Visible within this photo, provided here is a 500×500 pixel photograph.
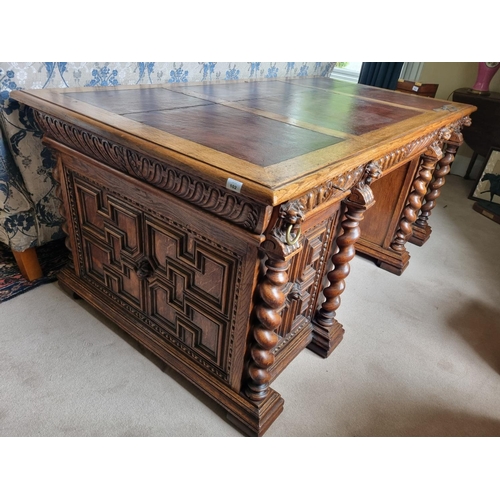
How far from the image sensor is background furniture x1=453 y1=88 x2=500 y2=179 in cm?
287

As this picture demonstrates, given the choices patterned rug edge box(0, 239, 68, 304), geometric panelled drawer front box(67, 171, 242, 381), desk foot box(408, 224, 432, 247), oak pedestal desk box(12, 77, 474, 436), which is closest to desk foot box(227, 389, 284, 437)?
oak pedestal desk box(12, 77, 474, 436)

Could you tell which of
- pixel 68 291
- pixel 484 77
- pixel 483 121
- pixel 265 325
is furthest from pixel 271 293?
pixel 484 77

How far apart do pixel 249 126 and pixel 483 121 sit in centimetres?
258

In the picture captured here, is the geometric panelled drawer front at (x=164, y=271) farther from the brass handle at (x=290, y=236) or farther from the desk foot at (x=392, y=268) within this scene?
the desk foot at (x=392, y=268)

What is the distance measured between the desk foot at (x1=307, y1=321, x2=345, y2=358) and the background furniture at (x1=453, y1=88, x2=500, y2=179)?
223 centimetres

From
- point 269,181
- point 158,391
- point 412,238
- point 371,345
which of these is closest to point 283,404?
point 158,391

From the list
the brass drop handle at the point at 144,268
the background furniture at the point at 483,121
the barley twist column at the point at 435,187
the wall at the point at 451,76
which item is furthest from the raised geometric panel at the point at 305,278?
the wall at the point at 451,76

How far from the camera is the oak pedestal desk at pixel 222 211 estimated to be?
2.89 feet

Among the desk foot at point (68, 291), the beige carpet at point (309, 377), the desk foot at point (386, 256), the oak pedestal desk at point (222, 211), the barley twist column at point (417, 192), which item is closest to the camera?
the oak pedestal desk at point (222, 211)

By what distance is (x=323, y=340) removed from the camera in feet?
4.75

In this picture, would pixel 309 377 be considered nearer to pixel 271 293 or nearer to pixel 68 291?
pixel 271 293

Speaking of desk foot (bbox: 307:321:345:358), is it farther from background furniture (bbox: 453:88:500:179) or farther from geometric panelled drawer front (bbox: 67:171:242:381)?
background furniture (bbox: 453:88:500:179)

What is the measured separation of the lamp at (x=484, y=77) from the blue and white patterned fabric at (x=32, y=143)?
7.92ft

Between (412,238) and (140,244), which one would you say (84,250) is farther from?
(412,238)
